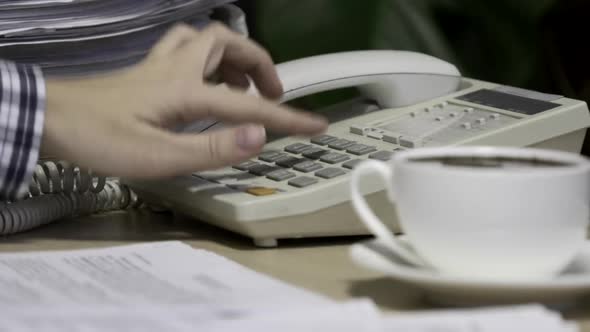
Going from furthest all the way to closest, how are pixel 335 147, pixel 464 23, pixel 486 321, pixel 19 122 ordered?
pixel 464 23, pixel 335 147, pixel 19 122, pixel 486 321

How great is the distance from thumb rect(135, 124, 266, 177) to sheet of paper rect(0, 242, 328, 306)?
57 mm

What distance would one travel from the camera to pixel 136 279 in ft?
2.11

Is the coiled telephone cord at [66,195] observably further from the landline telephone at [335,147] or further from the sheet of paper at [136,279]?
the sheet of paper at [136,279]

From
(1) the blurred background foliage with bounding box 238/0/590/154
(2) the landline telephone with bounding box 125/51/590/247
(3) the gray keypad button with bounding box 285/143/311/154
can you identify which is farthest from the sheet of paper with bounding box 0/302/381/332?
(1) the blurred background foliage with bounding box 238/0/590/154

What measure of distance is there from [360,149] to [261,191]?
97 mm

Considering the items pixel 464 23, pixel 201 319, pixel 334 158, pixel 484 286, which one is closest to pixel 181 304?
pixel 201 319

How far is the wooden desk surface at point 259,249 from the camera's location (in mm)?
625

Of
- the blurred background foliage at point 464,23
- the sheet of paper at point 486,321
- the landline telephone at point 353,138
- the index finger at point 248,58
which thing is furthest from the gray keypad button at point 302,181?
the blurred background foliage at point 464,23

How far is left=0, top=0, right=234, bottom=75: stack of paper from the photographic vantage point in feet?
2.89

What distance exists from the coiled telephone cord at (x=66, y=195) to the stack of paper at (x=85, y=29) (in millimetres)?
92

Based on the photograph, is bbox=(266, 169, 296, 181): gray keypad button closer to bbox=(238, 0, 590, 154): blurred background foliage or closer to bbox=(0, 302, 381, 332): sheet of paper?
bbox=(0, 302, 381, 332): sheet of paper

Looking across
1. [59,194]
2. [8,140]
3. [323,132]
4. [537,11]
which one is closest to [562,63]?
[537,11]

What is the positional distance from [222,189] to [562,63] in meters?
0.82

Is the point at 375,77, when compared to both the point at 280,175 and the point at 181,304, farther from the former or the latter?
the point at 181,304
